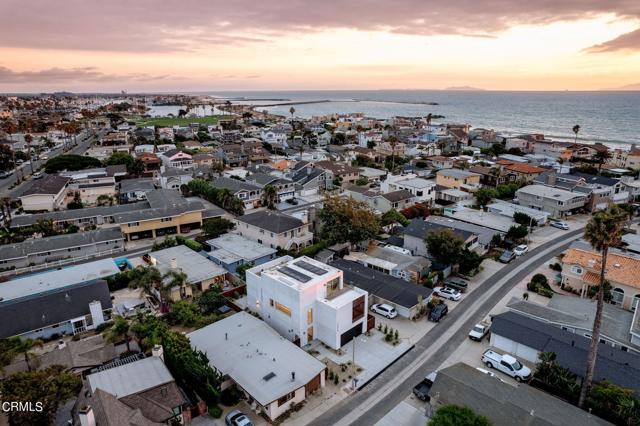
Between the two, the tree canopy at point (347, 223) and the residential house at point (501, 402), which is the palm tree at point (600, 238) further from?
the tree canopy at point (347, 223)

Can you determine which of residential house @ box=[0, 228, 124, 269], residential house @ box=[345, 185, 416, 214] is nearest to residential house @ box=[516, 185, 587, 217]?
residential house @ box=[345, 185, 416, 214]

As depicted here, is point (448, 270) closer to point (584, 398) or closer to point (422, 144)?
point (584, 398)

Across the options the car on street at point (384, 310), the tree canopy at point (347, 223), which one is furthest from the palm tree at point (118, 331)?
the tree canopy at point (347, 223)

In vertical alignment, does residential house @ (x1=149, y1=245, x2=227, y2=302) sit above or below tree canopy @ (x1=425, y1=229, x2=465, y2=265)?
below

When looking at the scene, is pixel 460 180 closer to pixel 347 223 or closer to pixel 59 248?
pixel 347 223

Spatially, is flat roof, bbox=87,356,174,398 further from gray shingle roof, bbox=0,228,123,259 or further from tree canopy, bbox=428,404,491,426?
gray shingle roof, bbox=0,228,123,259

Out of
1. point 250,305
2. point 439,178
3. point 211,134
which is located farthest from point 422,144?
point 250,305
